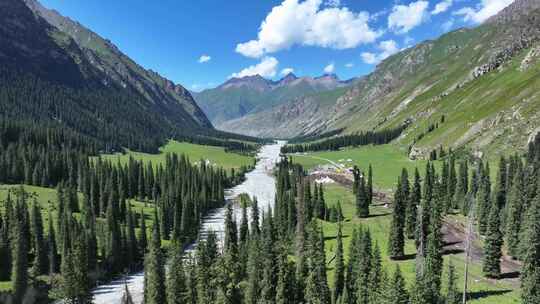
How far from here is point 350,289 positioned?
8031cm

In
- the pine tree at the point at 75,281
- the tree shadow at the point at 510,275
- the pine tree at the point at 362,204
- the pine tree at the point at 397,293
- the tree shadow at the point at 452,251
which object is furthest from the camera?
the pine tree at the point at 362,204

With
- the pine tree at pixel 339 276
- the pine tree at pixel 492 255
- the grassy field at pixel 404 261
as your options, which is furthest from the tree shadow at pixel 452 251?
the pine tree at pixel 339 276

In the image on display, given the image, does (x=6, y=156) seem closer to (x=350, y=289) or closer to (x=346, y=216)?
(x=346, y=216)

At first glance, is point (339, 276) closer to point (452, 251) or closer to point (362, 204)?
point (452, 251)

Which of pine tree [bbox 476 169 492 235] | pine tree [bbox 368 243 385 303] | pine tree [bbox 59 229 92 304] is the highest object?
pine tree [bbox 476 169 492 235]

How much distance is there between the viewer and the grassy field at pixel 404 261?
74.2 meters

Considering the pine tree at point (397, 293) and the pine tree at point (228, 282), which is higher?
the pine tree at point (397, 293)

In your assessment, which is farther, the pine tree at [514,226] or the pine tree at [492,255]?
the pine tree at [514,226]

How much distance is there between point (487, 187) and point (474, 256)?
4088 cm

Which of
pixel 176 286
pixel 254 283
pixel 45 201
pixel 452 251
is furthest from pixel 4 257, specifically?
pixel 452 251

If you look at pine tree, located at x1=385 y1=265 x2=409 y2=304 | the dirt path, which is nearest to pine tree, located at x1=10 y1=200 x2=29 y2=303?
pine tree, located at x1=385 y1=265 x2=409 y2=304

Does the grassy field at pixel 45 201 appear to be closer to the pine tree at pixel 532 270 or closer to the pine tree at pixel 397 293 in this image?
the pine tree at pixel 397 293

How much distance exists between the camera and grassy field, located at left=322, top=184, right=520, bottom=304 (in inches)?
2923

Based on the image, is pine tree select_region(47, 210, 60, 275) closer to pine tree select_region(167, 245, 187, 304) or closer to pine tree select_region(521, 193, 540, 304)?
pine tree select_region(167, 245, 187, 304)
